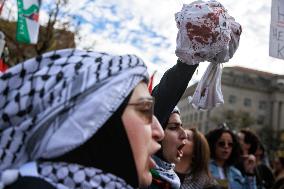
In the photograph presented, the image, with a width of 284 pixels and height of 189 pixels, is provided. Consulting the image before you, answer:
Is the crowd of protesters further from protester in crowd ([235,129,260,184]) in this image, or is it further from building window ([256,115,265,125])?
building window ([256,115,265,125])

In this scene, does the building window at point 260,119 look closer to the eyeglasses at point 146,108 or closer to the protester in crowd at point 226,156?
the protester in crowd at point 226,156

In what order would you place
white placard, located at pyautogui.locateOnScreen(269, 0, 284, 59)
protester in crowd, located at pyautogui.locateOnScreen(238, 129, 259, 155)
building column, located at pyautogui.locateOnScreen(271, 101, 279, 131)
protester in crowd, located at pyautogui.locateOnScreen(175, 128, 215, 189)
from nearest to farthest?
white placard, located at pyautogui.locateOnScreen(269, 0, 284, 59) → protester in crowd, located at pyautogui.locateOnScreen(175, 128, 215, 189) → protester in crowd, located at pyautogui.locateOnScreen(238, 129, 259, 155) → building column, located at pyautogui.locateOnScreen(271, 101, 279, 131)

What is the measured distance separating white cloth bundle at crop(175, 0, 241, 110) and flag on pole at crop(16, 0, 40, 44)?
11.5ft

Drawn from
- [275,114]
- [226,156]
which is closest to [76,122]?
[226,156]

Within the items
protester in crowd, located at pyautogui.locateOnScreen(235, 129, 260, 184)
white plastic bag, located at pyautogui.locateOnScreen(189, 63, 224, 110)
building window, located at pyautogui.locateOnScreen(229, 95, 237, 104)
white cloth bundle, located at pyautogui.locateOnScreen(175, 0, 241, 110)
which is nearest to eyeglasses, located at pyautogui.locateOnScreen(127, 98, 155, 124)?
white cloth bundle, located at pyautogui.locateOnScreen(175, 0, 241, 110)

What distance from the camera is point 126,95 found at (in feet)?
4.17

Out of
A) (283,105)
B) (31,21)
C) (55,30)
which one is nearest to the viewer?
(31,21)

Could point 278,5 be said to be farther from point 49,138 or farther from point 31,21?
point 31,21

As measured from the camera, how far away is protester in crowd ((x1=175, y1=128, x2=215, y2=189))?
3328 mm

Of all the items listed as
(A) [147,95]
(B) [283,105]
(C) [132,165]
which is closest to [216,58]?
(A) [147,95]

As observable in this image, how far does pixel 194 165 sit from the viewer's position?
11.4ft

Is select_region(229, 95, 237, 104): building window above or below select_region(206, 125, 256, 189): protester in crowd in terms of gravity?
below

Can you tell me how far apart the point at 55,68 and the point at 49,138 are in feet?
0.65

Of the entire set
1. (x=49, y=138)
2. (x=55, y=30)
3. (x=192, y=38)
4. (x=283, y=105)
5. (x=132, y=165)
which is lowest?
(x=283, y=105)
